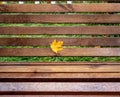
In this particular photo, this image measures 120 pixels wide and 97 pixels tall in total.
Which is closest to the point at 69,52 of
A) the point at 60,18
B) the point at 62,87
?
the point at 60,18

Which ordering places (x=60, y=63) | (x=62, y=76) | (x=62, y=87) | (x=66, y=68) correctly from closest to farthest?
(x=62, y=87) < (x=62, y=76) < (x=66, y=68) < (x=60, y=63)

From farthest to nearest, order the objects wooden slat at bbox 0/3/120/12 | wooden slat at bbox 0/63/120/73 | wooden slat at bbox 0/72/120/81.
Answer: wooden slat at bbox 0/3/120/12 < wooden slat at bbox 0/63/120/73 < wooden slat at bbox 0/72/120/81

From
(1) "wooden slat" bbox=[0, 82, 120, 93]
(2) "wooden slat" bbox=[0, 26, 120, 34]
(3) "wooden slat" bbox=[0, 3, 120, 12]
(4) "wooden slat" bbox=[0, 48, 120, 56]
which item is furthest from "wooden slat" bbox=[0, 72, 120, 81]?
(3) "wooden slat" bbox=[0, 3, 120, 12]

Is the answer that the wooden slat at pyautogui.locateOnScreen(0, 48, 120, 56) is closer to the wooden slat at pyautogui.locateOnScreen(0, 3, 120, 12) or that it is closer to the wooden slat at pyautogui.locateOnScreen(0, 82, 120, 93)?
the wooden slat at pyautogui.locateOnScreen(0, 3, 120, 12)

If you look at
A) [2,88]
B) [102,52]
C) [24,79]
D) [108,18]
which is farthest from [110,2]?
[2,88]

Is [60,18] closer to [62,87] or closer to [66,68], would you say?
[66,68]

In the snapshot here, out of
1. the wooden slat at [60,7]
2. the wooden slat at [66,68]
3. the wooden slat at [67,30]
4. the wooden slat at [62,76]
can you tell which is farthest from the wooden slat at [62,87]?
the wooden slat at [60,7]
